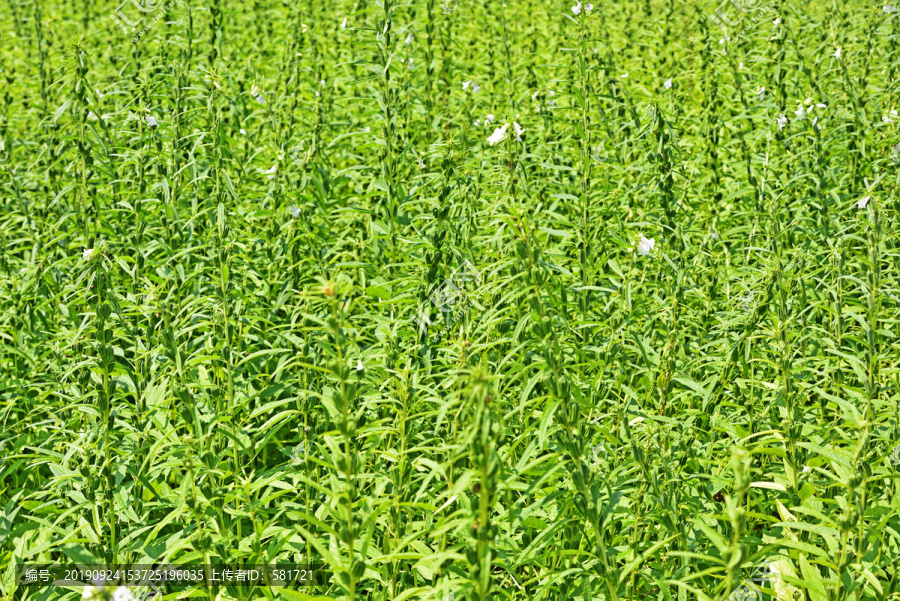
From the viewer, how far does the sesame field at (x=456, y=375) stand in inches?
95.0

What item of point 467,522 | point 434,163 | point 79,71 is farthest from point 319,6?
point 467,522

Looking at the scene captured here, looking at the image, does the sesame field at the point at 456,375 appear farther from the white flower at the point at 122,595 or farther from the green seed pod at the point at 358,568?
the white flower at the point at 122,595

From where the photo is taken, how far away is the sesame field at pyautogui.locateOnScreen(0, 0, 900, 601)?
2412mm

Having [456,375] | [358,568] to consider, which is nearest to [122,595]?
[358,568]

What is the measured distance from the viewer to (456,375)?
2602mm

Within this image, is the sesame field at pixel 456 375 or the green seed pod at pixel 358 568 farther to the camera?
the sesame field at pixel 456 375

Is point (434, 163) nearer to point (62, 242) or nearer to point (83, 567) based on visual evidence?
point (62, 242)

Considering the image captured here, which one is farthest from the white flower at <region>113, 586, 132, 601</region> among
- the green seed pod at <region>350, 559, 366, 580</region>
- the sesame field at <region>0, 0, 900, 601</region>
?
the green seed pod at <region>350, 559, 366, 580</region>

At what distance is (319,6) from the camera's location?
→ 8555mm

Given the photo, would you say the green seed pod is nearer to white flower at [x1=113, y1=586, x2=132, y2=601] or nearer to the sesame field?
the sesame field

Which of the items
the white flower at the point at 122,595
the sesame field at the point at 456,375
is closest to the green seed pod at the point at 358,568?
the sesame field at the point at 456,375

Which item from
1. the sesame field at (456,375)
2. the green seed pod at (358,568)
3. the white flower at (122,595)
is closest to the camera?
the white flower at (122,595)

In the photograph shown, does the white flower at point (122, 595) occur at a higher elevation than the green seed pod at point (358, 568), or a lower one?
lower

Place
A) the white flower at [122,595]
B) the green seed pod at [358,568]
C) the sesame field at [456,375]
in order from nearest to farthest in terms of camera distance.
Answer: the white flower at [122,595], the green seed pod at [358,568], the sesame field at [456,375]
